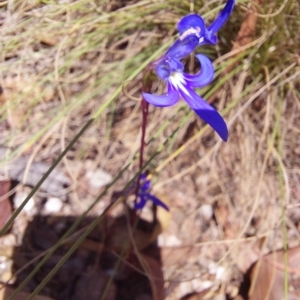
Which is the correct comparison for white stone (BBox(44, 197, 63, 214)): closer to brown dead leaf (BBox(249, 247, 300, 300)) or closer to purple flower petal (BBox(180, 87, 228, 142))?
brown dead leaf (BBox(249, 247, 300, 300))

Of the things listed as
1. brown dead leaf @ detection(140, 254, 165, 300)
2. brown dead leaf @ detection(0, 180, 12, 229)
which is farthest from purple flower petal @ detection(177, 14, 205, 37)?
brown dead leaf @ detection(0, 180, 12, 229)

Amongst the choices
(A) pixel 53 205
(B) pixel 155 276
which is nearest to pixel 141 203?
(B) pixel 155 276

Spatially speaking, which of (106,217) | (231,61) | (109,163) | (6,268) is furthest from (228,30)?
(6,268)

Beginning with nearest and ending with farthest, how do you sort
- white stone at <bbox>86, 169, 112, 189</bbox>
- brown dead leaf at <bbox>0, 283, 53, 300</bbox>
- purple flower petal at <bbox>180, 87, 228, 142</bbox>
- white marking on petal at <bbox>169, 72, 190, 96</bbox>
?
purple flower petal at <bbox>180, 87, 228, 142</bbox>
white marking on petal at <bbox>169, 72, 190, 96</bbox>
brown dead leaf at <bbox>0, 283, 53, 300</bbox>
white stone at <bbox>86, 169, 112, 189</bbox>

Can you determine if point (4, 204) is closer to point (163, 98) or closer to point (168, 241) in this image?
point (168, 241)

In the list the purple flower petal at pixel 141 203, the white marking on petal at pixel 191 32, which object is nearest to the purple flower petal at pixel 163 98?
the white marking on petal at pixel 191 32

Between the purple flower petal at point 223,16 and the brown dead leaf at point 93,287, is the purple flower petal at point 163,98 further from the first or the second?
the brown dead leaf at point 93,287
